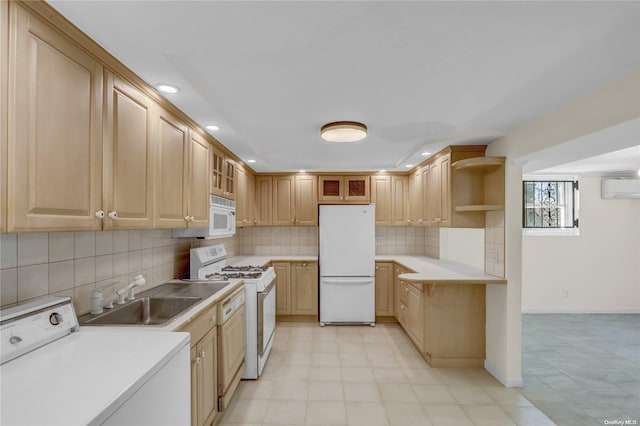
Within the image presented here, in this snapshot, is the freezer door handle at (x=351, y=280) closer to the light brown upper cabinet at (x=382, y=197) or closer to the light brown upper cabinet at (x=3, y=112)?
the light brown upper cabinet at (x=382, y=197)

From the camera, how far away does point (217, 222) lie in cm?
296

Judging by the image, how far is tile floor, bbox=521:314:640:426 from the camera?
2348mm

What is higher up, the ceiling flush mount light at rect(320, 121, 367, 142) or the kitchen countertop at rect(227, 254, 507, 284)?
the ceiling flush mount light at rect(320, 121, 367, 142)

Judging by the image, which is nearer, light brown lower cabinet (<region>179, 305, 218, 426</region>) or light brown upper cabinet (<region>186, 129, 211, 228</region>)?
light brown lower cabinet (<region>179, 305, 218, 426</region>)

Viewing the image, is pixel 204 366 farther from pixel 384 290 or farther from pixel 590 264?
pixel 590 264

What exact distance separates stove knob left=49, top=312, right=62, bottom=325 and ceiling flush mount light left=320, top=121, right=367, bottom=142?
200 centimetres

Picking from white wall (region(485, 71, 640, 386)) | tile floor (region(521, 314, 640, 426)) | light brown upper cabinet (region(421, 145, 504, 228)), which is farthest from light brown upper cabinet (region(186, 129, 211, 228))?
tile floor (region(521, 314, 640, 426))

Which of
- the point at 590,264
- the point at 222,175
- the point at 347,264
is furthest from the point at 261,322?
the point at 590,264

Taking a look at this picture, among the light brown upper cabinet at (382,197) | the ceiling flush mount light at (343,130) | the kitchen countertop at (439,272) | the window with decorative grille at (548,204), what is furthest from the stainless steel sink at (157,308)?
the window with decorative grille at (548,204)

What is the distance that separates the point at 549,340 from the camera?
3.71 meters

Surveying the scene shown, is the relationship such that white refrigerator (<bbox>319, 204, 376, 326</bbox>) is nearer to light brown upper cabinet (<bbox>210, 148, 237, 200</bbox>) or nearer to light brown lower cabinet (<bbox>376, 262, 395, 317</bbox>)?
light brown lower cabinet (<bbox>376, 262, 395, 317</bbox>)

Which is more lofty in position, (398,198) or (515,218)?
(398,198)

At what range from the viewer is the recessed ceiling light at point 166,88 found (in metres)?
1.75

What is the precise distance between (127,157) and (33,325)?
2.78ft
